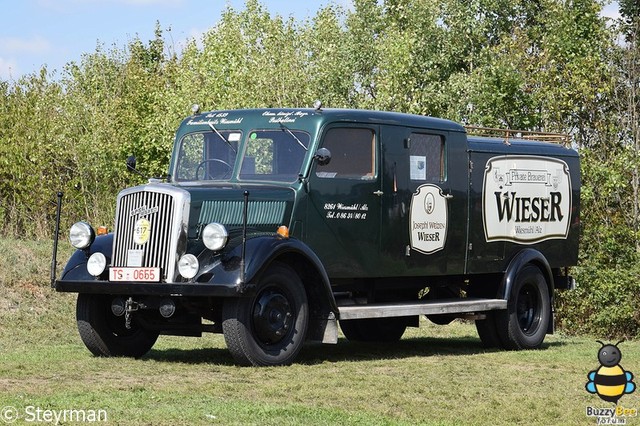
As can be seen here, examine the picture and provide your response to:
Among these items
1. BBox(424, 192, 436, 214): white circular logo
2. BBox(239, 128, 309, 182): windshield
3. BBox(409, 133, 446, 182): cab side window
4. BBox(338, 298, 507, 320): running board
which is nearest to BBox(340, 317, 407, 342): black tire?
BBox(338, 298, 507, 320): running board

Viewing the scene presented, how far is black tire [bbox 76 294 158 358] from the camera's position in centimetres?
1252

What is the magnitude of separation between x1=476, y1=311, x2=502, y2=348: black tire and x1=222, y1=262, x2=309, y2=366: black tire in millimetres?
3513

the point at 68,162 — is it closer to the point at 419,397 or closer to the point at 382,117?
the point at 382,117

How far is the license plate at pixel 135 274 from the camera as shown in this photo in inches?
455

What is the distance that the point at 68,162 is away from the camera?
135 ft

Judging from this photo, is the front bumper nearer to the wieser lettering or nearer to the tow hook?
the tow hook

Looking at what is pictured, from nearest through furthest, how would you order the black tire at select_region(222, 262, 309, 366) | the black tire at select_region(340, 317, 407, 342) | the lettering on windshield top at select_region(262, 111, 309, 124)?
the black tire at select_region(222, 262, 309, 366), the lettering on windshield top at select_region(262, 111, 309, 124), the black tire at select_region(340, 317, 407, 342)

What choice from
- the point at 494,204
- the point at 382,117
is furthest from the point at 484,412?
the point at 494,204

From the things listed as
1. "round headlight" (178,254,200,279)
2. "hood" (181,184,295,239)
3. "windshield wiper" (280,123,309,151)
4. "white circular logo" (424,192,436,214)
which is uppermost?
"windshield wiper" (280,123,309,151)

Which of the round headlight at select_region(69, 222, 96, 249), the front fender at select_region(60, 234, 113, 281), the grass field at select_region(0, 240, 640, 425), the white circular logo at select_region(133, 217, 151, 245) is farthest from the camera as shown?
the round headlight at select_region(69, 222, 96, 249)

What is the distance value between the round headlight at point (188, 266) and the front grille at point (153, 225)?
0.13 meters

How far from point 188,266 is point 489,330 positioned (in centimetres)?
491

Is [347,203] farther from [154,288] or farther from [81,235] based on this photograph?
[81,235]

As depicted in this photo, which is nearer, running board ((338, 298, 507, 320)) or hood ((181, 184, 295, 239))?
hood ((181, 184, 295, 239))
